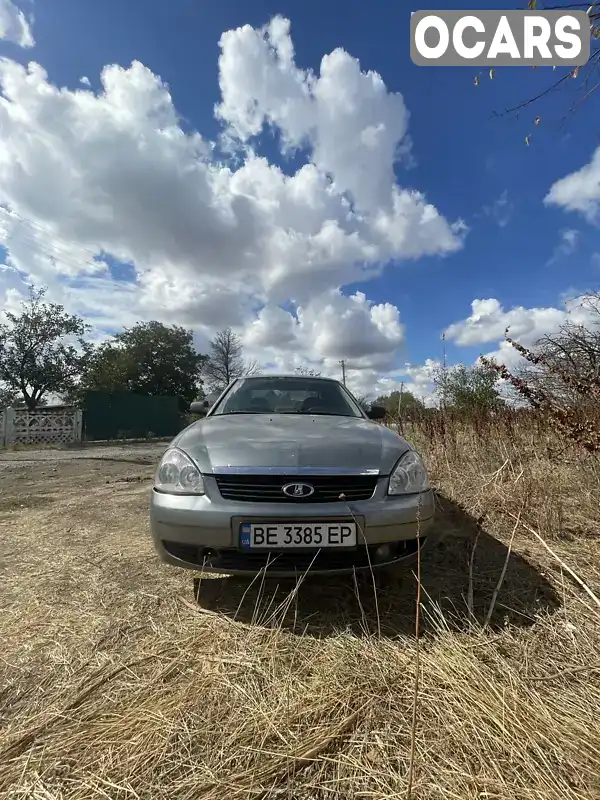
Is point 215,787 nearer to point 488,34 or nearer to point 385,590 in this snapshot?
point 385,590

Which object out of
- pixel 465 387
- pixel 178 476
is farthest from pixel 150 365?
pixel 178 476

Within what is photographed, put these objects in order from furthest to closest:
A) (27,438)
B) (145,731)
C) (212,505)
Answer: (27,438)
(212,505)
(145,731)

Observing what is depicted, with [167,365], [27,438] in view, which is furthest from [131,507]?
[167,365]

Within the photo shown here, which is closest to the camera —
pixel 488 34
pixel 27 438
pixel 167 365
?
pixel 488 34

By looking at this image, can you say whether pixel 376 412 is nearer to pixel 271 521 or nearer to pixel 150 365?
pixel 271 521

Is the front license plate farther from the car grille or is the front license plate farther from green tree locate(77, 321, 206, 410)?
green tree locate(77, 321, 206, 410)

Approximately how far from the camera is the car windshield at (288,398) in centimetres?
302

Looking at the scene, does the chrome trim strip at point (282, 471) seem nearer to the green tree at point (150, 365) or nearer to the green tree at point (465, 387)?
the green tree at point (465, 387)

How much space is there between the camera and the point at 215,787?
99cm

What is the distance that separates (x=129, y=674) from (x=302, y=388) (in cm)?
237

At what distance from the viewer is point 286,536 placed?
1686mm

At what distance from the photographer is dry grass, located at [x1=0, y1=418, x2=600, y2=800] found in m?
1.02

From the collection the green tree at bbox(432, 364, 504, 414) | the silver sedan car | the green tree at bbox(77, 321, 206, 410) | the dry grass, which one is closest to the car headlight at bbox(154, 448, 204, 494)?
the silver sedan car

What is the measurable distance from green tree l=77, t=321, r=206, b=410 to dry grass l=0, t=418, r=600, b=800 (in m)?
25.1
